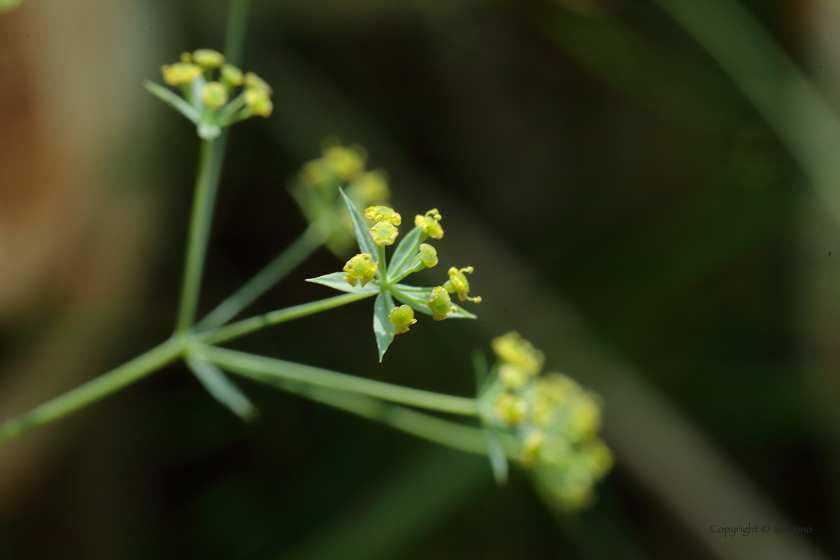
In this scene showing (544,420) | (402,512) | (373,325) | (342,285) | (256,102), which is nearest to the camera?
(342,285)

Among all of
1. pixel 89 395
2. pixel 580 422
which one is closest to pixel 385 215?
pixel 89 395

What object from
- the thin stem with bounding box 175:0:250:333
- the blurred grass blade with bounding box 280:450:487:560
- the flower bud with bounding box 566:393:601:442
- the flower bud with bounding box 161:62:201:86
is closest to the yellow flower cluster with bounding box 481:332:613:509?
the flower bud with bounding box 566:393:601:442

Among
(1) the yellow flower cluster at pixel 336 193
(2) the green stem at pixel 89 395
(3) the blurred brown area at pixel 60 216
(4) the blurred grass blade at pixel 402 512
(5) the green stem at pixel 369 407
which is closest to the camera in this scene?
(2) the green stem at pixel 89 395

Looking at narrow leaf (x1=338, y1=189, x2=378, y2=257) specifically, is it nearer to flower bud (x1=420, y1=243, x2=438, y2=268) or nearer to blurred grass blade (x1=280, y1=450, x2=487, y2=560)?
flower bud (x1=420, y1=243, x2=438, y2=268)

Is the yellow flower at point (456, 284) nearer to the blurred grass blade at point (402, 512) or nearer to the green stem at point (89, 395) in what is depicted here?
the green stem at point (89, 395)

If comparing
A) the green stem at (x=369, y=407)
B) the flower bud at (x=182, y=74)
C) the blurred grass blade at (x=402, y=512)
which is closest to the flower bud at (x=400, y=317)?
the green stem at (x=369, y=407)

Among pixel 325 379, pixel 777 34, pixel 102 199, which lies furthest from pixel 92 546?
pixel 777 34

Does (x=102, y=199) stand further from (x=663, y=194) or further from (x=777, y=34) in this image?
(x=777, y=34)

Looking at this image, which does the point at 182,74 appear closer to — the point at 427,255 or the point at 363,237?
the point at 363,237
